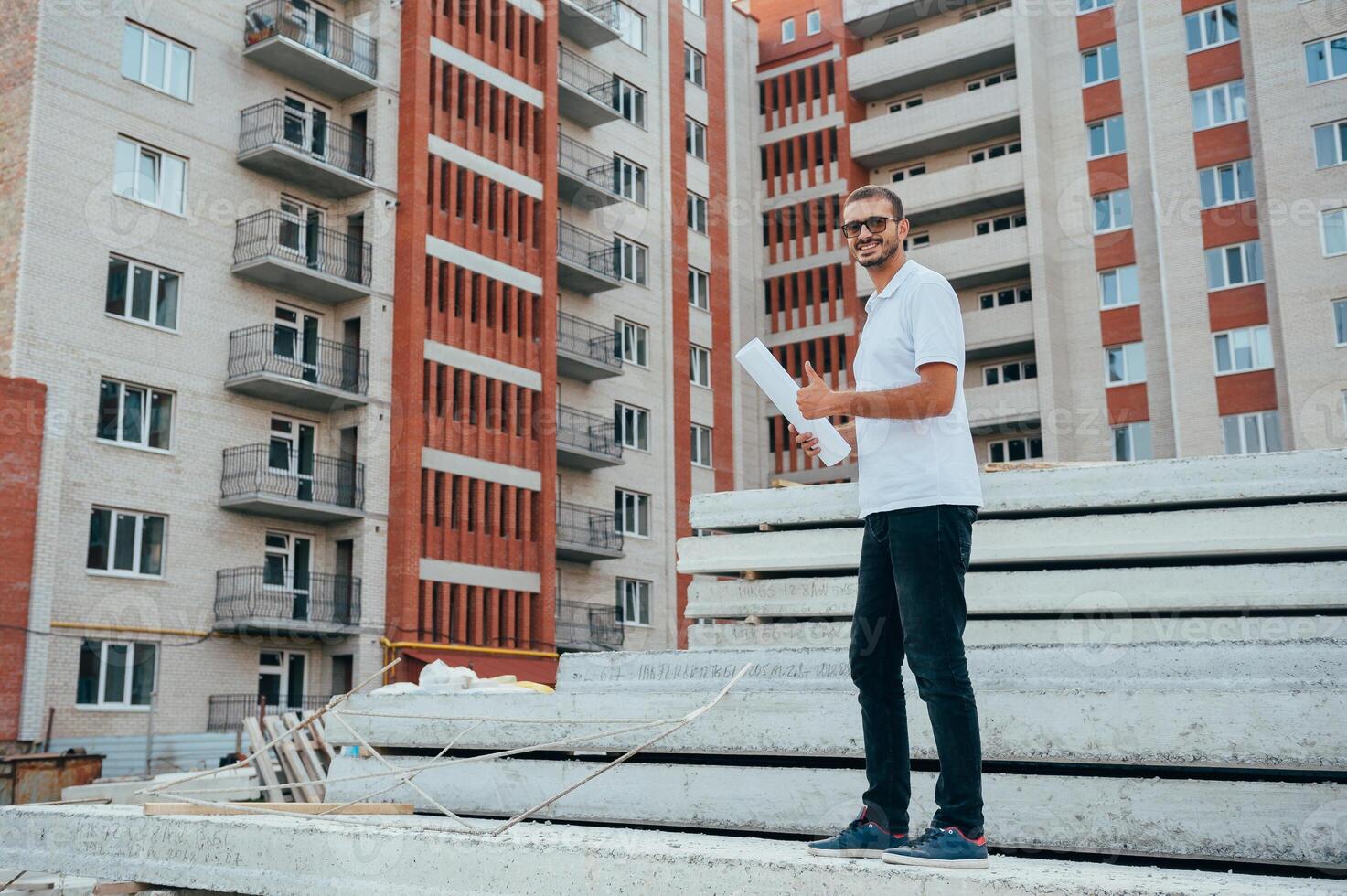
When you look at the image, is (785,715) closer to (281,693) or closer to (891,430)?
(891,430)

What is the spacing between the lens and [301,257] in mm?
30953

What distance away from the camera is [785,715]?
511 cm

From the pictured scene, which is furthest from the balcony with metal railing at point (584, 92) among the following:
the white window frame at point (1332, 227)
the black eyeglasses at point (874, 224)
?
the black eyeglasses at point (874, 224)

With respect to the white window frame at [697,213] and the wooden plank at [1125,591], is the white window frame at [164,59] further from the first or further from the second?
the wooden plank at [1125,591]

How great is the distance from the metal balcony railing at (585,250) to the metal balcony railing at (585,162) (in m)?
1.60

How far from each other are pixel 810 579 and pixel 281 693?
952 inches

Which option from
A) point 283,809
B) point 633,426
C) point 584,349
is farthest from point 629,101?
point 283,809

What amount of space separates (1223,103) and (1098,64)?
5204mm

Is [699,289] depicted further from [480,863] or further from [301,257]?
[480,863]

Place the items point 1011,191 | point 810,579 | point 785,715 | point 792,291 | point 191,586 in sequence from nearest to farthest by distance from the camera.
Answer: point 785,715, point 810,579, point 191,586, point 1011,191, point 792,291

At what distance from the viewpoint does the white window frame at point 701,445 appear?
44.2m

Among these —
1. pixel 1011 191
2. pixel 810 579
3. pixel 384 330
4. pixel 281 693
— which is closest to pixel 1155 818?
pixel 810 579

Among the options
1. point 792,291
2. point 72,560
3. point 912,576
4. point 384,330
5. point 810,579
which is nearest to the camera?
point 912,576

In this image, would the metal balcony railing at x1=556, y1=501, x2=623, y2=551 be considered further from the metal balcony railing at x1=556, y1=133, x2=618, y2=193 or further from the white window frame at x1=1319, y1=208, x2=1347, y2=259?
the white window frame at x1=1319, y1=208, x2=1347, y2=259
